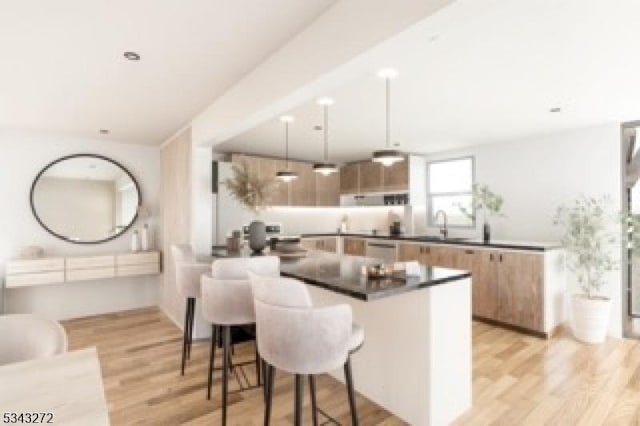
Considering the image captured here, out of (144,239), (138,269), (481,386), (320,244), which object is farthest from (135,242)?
(481,386)

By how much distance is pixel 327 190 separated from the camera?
6.38 meters

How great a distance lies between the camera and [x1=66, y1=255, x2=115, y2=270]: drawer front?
13.7 feet

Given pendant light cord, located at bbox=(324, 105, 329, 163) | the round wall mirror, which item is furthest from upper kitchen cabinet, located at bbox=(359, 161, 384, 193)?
the round wall mirror

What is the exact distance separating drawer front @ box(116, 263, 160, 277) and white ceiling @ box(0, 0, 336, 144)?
212 cm

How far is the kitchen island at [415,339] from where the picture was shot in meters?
1.99

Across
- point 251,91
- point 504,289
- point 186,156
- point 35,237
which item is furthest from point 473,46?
point 35,237

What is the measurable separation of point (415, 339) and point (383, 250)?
3419 mm

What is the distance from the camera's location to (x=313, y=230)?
6.63 m

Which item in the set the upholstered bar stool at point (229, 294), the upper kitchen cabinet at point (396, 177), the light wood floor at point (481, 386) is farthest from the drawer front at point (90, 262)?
the upper kitchen cabinet at point (396, 177)

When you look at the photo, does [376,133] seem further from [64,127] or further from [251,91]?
[64,127]

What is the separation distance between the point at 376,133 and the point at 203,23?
113 inches

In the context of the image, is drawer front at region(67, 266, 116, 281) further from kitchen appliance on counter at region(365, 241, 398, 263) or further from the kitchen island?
kitchen appliance on counter at region(365, 241, 398, 263)

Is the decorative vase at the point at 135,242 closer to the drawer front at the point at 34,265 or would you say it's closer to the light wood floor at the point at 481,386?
the drawer front at the point at 34,265

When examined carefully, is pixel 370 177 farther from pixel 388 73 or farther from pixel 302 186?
pixel 388 73
